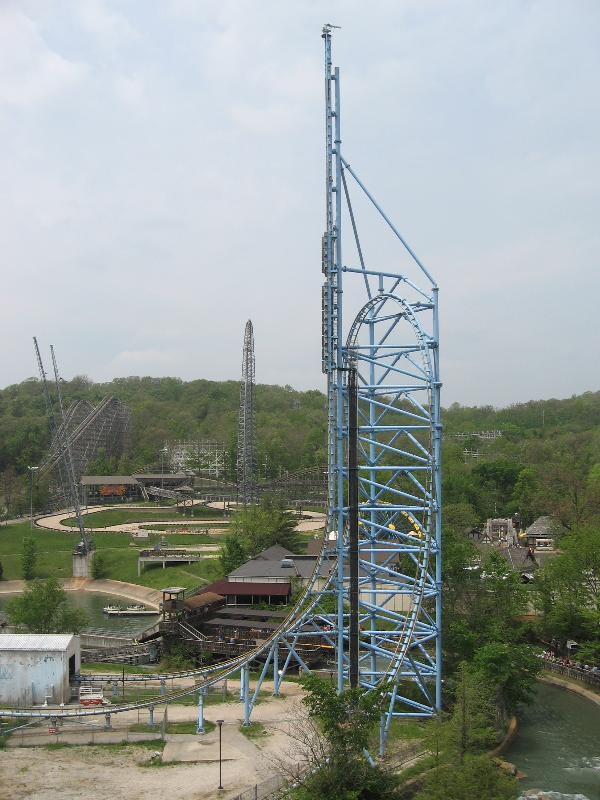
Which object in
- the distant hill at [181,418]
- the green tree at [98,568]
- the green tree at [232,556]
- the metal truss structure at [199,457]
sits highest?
the distant hill at [181,418]

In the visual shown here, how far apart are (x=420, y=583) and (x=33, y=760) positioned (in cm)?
1211

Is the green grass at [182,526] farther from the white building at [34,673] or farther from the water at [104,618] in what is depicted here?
the white building at [34,673]

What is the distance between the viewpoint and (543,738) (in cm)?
2750

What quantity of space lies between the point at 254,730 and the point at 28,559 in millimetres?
35692

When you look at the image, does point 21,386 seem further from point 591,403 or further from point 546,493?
point 546,493

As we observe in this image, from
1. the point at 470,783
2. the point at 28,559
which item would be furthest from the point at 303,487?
the point at 470,783

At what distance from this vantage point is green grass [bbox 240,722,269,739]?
1003 inches

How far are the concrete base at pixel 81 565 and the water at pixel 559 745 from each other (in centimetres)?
3582

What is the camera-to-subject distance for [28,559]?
188 ft

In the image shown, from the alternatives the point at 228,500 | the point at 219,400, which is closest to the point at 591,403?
the point at 219,400

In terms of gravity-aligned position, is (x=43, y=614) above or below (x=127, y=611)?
above

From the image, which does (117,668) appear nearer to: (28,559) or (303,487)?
(28,559)

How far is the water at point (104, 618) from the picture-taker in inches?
1699

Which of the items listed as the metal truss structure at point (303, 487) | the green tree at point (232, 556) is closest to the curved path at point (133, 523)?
the metal truss structure at point (303, 487)
